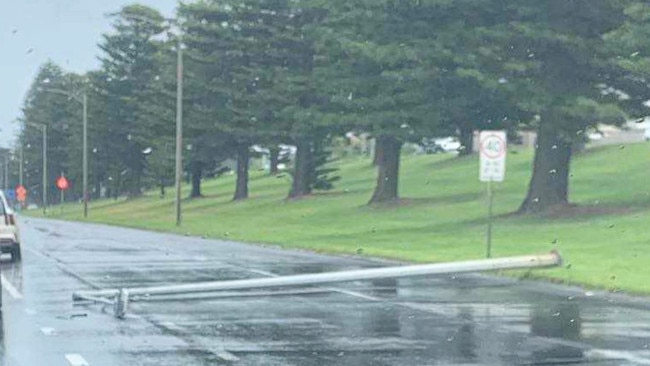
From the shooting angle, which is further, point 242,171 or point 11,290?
point 242,171

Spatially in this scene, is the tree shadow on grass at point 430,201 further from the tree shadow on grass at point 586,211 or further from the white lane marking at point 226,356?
the white lane marking at point 226,356

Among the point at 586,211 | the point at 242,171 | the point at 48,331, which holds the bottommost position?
the point at 48,331

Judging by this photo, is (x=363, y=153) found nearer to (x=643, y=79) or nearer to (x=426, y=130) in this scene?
(x=426, y=130)

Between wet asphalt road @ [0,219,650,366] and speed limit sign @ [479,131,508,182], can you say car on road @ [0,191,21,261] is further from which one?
speed limit sign @ [479,131,508,182]

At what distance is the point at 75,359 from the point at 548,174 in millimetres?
30350

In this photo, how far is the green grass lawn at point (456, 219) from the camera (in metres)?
28.6

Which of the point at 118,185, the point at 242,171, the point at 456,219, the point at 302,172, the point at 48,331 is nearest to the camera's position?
the point at 48,331

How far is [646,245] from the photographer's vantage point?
29.0 meters

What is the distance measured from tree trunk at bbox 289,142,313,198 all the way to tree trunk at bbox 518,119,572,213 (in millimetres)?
26150

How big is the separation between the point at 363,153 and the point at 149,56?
21079mm

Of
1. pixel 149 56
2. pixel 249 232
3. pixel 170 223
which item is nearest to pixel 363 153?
pixel 149 56

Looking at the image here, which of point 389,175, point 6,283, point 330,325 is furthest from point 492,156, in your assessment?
point 389,175

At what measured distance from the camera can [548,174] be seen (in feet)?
136

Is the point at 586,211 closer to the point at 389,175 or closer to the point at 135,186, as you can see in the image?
the point at 389,175
